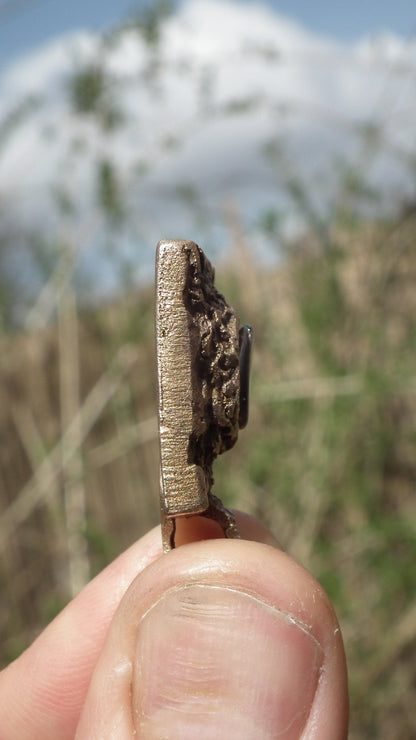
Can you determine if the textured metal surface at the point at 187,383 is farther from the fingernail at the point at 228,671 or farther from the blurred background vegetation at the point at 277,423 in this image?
the blurred background vegetation at the point at 277,423

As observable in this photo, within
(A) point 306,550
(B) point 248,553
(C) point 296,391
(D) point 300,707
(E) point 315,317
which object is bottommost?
(A) point 306,550

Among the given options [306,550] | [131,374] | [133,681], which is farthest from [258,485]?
[133,681]

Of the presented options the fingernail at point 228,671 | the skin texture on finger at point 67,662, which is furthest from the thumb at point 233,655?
the skin texture on finger at point 67,662

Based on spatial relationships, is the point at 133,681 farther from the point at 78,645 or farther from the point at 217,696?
the point at 78,645

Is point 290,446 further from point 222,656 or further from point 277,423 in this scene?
point 222,656

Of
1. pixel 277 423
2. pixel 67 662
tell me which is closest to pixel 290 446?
pixel 277 423

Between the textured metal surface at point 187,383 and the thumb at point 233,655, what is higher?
the textured metal surface at point 187,383

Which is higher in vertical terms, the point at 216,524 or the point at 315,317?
the point at 315,317
